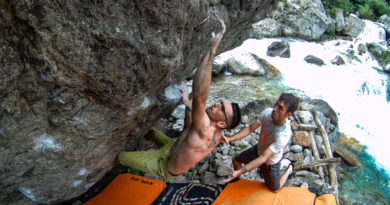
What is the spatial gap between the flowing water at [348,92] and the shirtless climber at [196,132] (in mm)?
4415

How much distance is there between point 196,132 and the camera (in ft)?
9.89

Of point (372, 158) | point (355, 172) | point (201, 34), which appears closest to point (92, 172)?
point (201, 34)

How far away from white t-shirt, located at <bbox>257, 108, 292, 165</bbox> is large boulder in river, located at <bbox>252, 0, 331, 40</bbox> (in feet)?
35.5

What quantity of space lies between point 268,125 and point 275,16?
1253 cm

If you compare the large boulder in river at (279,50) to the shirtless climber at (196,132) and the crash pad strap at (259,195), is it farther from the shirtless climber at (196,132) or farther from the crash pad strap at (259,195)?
the shirtless climber at (196,132)

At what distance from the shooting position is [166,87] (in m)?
3.81

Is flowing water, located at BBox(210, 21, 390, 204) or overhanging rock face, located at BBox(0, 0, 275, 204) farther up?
overhanging rock face, located at BBox(0, 0, 275, 204)

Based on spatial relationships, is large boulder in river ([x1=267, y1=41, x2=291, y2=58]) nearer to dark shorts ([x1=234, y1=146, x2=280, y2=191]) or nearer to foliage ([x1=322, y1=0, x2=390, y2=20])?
foliage ([x1=322, y1=0, x2=390, y2=20])

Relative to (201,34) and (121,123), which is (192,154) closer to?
(121,123)

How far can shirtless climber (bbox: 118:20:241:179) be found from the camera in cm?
254

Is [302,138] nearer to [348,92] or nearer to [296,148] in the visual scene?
[296,148]

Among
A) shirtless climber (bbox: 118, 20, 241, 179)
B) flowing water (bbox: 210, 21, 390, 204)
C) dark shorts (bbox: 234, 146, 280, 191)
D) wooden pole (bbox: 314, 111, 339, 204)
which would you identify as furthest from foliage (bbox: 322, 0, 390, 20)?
shirtless climber (bbox: 118, 20, 241, 179)

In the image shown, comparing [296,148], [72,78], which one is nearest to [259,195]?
[296,148]

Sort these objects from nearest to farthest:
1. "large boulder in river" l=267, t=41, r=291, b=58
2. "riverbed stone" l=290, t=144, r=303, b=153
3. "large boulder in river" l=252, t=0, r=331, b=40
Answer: "riverbed stone" l=290, t=144, r=303, b=153
"large boulder in river" l=267, t=41, r=291, b=58
"large boulder in river" l=252, t=0, r=331, b=40
